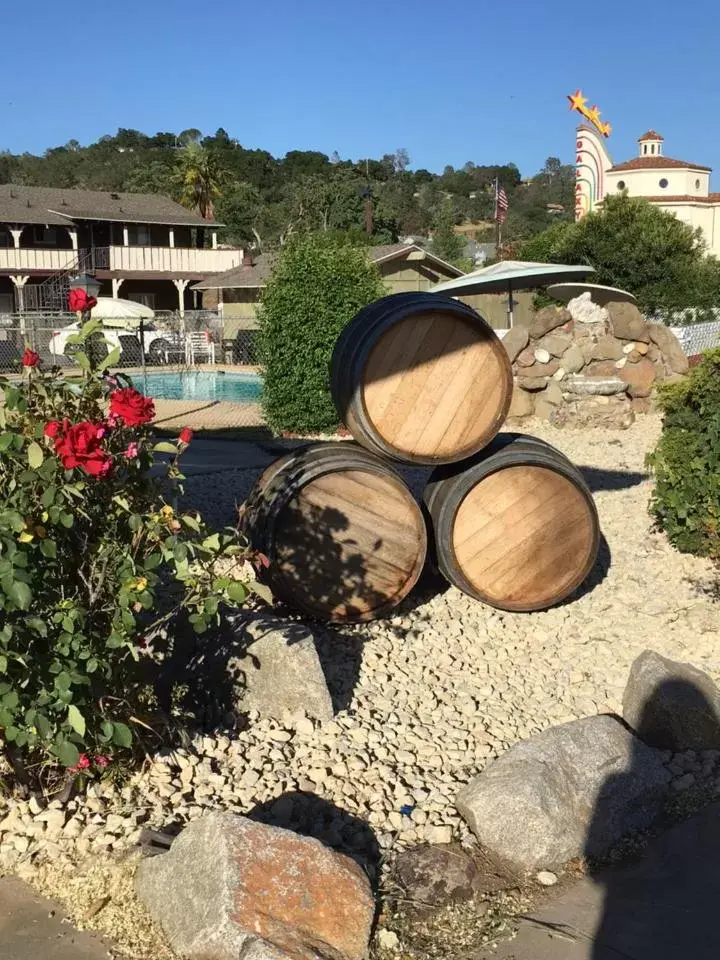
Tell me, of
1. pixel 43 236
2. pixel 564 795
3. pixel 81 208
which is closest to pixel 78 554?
pixel 564 795

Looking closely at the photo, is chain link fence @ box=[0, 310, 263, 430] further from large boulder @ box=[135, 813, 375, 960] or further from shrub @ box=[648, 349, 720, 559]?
large boulder @ box=[135, 813, 375, 960]

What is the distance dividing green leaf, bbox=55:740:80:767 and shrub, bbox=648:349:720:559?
4.55m

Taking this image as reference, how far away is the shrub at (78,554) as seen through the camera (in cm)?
324

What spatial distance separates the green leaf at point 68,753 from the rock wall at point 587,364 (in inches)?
381

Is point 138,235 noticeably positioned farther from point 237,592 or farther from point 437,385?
point 237,592

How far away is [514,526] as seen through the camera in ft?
Result: 18.4

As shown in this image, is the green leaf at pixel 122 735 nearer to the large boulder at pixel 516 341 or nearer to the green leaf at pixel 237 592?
the green leaf at pixel 237 592

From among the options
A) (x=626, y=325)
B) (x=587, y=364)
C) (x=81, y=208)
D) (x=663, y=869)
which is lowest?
(x=663, y=869)

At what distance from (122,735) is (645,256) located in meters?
28.2

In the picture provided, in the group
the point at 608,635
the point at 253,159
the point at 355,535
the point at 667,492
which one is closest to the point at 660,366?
the point at 667,492

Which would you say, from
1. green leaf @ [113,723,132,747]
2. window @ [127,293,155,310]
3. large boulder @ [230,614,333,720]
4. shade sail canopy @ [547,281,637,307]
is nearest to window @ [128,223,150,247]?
window @ [127,293,155,310]

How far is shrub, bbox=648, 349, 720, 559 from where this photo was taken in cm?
658

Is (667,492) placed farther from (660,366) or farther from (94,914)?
(660,366)

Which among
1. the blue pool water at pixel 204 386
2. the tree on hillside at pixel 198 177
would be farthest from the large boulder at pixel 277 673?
the tree on hillside at pixel 198 177
